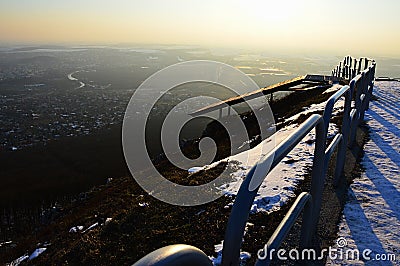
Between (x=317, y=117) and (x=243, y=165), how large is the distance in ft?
11.7

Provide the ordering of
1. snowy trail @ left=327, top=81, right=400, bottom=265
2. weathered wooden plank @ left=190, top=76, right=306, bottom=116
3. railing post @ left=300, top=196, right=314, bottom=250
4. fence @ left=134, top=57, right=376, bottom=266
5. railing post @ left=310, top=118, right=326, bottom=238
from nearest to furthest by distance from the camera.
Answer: fence @ left=134, top=57, right=376, bottom=266, railing post @ left=310, top=118, right=326, bottom=238, railing post @ left=300, top=196, right=314, bottom=250, snowy trail @ left=327, top=81, right=400, bottom=265, weathered wooden plank @ left=190, top=76, right=306, bottom=116

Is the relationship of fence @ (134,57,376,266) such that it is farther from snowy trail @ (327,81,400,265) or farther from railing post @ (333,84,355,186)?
snowy trail @ (327,81,400,265)

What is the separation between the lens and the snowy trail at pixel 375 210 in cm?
262

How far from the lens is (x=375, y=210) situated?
Result: 10.8ft

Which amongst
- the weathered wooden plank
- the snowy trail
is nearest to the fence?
the snowy trail

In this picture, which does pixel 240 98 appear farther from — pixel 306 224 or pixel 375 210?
pixel 306 224

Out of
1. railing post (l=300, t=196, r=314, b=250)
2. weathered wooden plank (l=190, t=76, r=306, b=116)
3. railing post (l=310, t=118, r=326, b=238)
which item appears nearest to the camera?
railing post (l=310, t=118, r=326, b=238)

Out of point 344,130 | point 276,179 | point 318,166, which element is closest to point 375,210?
point 344,130

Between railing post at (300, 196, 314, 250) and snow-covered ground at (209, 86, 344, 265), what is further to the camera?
Result: snow-covered ground at (209, 86, 344, 265)

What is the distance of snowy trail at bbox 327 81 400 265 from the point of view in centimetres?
262

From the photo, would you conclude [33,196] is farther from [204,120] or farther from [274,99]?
[204,120]

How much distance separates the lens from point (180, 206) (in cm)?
434

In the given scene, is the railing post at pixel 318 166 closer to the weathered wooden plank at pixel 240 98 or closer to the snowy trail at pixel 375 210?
the snowy trail at pixel 375 210

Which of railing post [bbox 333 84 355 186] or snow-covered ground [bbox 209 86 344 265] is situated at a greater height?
railing post [bbox 333 84 355 186]
